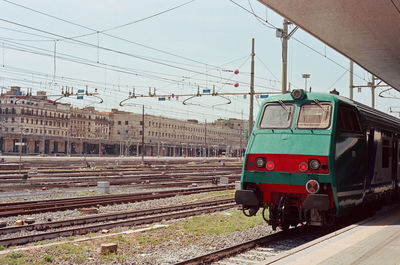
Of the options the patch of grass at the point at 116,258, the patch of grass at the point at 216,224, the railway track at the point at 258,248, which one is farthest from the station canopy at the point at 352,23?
the patch of grass at the point at 116,258

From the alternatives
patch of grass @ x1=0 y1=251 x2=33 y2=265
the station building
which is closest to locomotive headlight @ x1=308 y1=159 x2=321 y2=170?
patch of grass @ x1=0 y1=251 x2=33 y2=265

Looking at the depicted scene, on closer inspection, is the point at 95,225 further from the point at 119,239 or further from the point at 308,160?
the point at 308,160

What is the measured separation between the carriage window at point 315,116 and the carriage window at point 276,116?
0.29 meters

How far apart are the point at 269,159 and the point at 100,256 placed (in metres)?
4.39

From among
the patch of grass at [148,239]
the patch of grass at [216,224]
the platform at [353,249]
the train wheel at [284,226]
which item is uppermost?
the platform at [353,249]

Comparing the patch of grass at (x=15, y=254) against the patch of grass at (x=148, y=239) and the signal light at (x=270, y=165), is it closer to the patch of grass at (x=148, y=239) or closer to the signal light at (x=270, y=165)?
the patch of grass at (x=148, y=239)

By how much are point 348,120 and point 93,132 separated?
120m

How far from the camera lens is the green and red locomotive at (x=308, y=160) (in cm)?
1004

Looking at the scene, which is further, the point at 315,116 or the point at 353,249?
the point at 315,116

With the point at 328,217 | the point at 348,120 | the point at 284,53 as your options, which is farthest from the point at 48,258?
the point at 284,53

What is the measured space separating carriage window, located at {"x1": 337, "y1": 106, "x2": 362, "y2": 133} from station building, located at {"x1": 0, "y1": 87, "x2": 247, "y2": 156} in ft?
251

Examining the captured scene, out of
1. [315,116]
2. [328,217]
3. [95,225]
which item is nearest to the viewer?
[328,217]

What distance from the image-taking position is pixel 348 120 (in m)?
11.2

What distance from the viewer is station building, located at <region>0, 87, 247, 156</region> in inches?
3723
